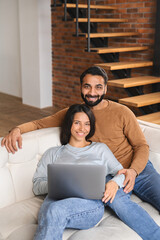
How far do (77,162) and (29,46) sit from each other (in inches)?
154

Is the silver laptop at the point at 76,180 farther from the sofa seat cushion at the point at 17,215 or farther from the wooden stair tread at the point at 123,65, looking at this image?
the wooden stair tread at the point at 123,65

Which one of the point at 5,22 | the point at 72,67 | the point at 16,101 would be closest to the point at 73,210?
the point at 72,67

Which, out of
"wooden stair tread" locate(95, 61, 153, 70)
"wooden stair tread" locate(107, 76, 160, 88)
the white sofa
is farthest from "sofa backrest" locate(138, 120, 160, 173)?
"wooden stair tread" locate(95, 61, 153, 70)

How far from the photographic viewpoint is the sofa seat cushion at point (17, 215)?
161 cm

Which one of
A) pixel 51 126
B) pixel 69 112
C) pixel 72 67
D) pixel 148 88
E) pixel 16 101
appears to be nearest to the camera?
pixel 69 112

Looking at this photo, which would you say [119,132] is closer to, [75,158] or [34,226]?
[75,158]

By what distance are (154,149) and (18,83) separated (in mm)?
4624

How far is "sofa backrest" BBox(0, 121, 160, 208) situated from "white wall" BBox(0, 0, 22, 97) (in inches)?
172

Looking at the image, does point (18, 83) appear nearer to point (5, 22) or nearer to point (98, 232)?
point (5, 22)

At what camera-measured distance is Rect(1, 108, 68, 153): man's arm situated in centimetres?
190

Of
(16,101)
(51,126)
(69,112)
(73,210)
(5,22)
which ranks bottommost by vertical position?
(16,101)

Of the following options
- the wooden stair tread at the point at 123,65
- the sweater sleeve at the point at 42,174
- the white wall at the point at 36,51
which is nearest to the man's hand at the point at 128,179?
the sweater sleeve at the point at 42,174

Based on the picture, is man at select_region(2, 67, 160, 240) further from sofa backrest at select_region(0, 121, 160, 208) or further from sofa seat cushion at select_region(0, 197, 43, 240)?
sofa seat cushion at select_region(0, 197, 43, 240)

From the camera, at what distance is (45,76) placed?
552 centimetres
